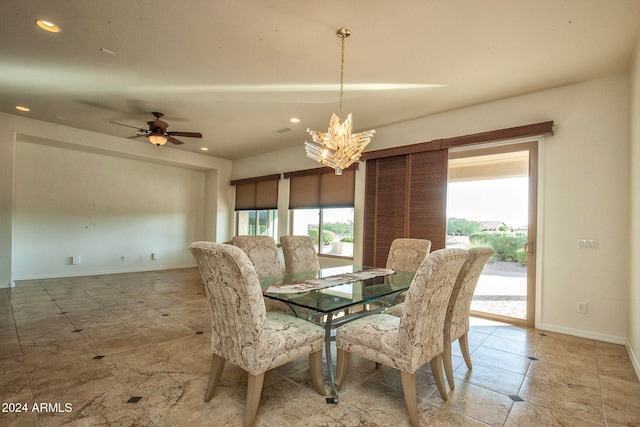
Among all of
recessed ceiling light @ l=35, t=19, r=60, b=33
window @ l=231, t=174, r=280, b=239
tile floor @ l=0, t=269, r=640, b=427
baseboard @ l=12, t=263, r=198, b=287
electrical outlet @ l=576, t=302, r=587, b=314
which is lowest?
baseboard @ l=12, t=263, r=198, b=287

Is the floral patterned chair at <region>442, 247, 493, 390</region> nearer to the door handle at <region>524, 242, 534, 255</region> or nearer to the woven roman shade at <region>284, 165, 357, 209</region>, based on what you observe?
the door handle at <region>524, 242, 534, 255</region>

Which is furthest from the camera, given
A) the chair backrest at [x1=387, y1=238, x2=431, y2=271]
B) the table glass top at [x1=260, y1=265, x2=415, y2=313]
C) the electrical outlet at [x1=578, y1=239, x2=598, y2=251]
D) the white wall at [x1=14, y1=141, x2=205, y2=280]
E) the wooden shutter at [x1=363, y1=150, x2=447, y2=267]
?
the white wall at [x1=14, y1=141, x2=205, y2=280]

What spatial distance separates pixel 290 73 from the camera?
3.31 m

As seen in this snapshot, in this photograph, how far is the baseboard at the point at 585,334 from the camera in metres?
3.08

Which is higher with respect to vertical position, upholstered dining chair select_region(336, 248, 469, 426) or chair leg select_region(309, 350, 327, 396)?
upholstered dining chair select_region(336, 248, 469, 426)

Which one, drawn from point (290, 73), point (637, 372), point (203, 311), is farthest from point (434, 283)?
point (203, 311)

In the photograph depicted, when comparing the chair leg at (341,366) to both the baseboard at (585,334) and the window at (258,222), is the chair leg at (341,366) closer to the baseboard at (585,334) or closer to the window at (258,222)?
the baseboard at (585,334)

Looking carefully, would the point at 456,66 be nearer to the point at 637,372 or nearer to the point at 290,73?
the point at 290,73

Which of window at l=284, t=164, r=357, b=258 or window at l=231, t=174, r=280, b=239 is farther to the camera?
window at l=231, t=174, r=280, b=239

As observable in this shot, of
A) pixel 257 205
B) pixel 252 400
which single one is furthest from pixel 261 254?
pixel 257 205

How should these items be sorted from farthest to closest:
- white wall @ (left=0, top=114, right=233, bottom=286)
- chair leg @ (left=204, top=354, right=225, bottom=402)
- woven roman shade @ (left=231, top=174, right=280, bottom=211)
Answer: woven roman shade @ (left=231, top=174, right=280, bottom=211), white wall @ (left=0, top=114, right=233, bottom=286), chair leg @ (left=204, top=354, right=225, bottom=402)

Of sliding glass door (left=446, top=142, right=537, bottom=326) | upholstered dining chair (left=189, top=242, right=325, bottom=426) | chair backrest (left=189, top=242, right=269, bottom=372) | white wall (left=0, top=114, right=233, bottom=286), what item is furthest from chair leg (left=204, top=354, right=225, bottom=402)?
white wall (left=0, top=114, right=233, bottom=286)

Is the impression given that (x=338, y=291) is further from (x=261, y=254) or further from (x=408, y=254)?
(x=408, y=254)

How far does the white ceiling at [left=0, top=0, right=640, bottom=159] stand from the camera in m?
2.33
